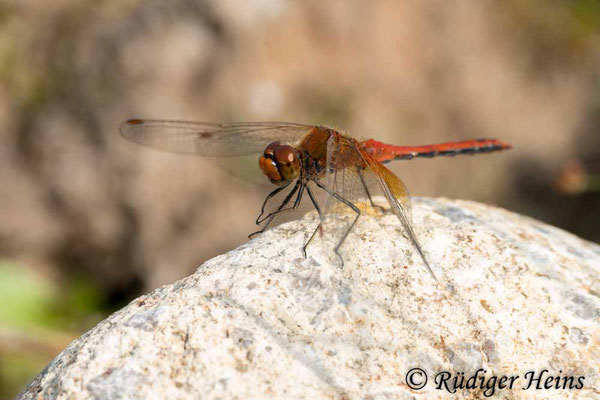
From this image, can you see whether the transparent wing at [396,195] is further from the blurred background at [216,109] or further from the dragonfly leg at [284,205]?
the blurred background at [216,109]

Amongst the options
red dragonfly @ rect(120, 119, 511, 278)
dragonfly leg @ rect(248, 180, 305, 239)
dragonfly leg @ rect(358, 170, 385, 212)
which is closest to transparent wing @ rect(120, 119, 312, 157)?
red dragonfly @ rect(120, 119, 511, 278)

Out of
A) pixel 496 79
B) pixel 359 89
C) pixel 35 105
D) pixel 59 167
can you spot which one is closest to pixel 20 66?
pixel 35 105

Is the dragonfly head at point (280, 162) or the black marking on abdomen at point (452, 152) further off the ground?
the black marking on abdomen at point (452, 152)

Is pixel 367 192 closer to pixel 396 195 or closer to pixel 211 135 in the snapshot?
pixel 396 195

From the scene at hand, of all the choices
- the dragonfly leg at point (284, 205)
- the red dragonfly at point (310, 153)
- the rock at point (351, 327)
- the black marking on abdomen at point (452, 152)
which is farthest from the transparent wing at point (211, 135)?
the rock at point (351, 327)

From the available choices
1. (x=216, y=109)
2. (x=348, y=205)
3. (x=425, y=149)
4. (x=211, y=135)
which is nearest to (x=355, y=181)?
(x=348, y=205)

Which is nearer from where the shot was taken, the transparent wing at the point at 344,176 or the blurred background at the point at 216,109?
Result: the transparent wing at the point at 344,176
